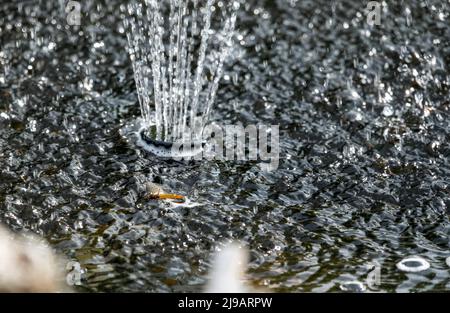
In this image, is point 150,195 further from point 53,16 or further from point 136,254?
point 53,16

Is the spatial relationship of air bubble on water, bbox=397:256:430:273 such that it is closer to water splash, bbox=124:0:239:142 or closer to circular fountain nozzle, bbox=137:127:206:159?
circular fountain nozzle, bbox=137:127:206:159

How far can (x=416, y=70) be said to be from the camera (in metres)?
8.94

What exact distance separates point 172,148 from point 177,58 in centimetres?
215

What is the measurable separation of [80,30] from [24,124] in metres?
2.38

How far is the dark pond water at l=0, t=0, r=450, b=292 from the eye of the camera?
231 inches

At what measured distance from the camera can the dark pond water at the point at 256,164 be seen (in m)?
5.87

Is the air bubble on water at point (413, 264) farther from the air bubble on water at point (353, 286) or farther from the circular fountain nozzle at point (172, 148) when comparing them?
the circular fountain nozzle at point (172, 148)

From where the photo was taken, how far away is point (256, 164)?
7223mm

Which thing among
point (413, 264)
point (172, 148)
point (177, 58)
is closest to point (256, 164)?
point (172, 148)

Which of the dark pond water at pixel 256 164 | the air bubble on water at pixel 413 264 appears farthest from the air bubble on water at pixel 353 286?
the air bubble on water at pixel 413 264

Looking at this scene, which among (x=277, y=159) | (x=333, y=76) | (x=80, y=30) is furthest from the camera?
(x=80, y=30)

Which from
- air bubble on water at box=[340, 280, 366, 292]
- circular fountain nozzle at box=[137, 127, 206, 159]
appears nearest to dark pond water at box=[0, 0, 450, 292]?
air bubble on water at box=[340, 280, 366, 292]

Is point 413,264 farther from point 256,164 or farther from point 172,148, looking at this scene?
point 172,148
